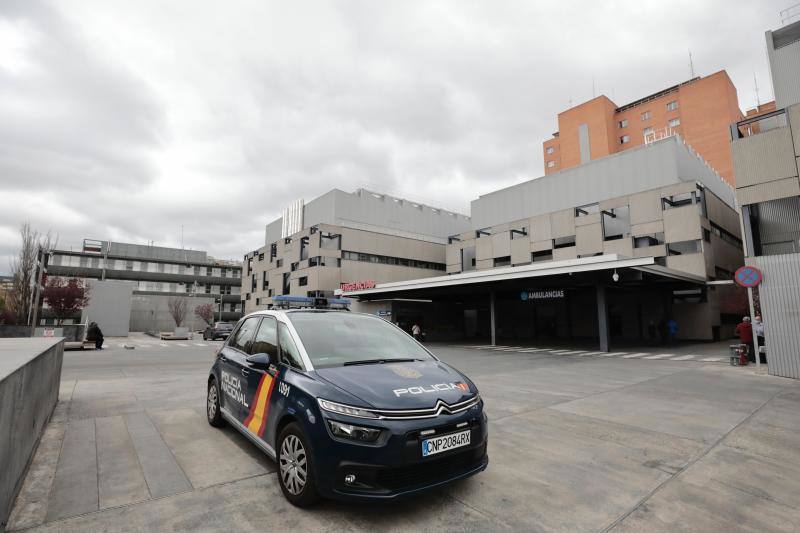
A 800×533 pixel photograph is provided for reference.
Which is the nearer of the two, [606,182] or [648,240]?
[648,240]

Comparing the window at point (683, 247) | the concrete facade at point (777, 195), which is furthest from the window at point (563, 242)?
the concrete facade at point (777, 195)

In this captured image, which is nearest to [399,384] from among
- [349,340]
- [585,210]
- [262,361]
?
[349,340]

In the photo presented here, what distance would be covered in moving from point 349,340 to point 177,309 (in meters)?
57.1

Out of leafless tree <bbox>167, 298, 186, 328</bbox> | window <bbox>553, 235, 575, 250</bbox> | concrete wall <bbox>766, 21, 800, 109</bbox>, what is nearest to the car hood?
concrete wall <bbox>766, 21, 800, 109</bbox>

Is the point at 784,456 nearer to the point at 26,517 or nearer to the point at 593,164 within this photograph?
the point at 26,517

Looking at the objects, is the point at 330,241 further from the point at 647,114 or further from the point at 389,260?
the point at 647,114

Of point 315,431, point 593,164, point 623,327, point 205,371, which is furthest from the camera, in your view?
point 593,164

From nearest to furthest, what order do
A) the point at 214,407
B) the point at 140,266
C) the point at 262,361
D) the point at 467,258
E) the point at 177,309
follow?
the point at 262,361 < the point at 214,407 < the point at 467,258 < the point at 177,309 < the point at 140,266

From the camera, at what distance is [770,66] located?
17.0 m

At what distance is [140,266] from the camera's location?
71125mm

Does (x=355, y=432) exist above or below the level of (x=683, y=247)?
below

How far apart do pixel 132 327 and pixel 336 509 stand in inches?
2594

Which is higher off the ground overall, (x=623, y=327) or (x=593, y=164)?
(x=593, y=164)

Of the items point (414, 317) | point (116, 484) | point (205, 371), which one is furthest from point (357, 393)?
point (414, 317)
